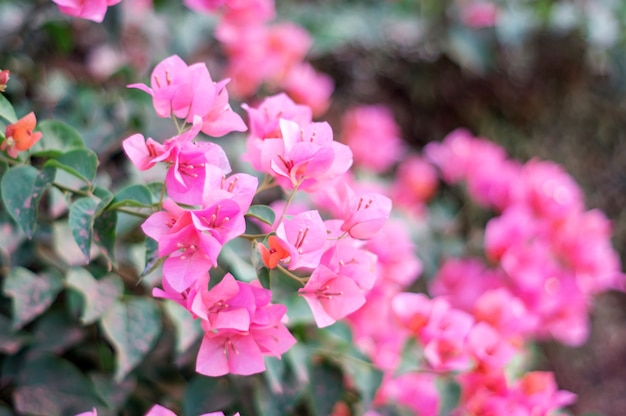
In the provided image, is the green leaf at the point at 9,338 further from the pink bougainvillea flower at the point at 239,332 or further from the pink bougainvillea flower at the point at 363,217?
the pink bougainvillea flower at the point at 363,217

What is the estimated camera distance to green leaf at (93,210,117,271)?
1.98 ft

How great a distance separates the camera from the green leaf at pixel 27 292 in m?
0.70

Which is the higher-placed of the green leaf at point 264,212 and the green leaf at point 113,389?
the green leaf at point 264,212

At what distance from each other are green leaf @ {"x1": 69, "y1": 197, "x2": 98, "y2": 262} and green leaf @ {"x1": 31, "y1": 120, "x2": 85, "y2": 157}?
0.11 meters

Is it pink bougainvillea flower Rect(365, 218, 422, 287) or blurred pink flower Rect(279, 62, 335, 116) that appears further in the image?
blurred pink flower Rect(279, 62, 335, 116)

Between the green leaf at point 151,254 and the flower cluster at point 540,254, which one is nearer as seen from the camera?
the green leaf at point 151,254

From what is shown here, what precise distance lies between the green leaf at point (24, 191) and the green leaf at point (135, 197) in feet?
0.22

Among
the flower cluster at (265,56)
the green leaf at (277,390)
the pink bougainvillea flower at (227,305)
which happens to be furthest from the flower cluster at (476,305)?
the pink bougainvillea flower at (227,305)

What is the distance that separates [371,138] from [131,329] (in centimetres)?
92

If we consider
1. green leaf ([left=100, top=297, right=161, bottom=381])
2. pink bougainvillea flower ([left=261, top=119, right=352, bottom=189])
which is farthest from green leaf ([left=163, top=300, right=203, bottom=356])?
pink bougainvillea flower ([left=261, top=119, right=352, bottom=189])

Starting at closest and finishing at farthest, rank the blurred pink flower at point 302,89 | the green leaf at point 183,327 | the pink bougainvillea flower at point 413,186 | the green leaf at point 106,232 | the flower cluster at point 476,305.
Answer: the green leaf at point 106,232, the green leaf at point 183,327, the flower cluster at point 476,305, the blurred pink flower at point 302,89, the pink bougainvillea flower at point 413,186

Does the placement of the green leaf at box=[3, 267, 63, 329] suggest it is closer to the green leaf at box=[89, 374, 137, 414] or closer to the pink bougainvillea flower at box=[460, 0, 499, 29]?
the green leaf at box=[89, 374, 137, 414]

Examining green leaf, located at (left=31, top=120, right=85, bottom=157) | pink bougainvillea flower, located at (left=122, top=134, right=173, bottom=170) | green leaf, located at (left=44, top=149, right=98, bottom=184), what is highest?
pink bougainvillea flower, located at (left=122, top=134, right=173, bottom=170)

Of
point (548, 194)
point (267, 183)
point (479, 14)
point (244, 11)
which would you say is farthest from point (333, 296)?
point (479, 14)
